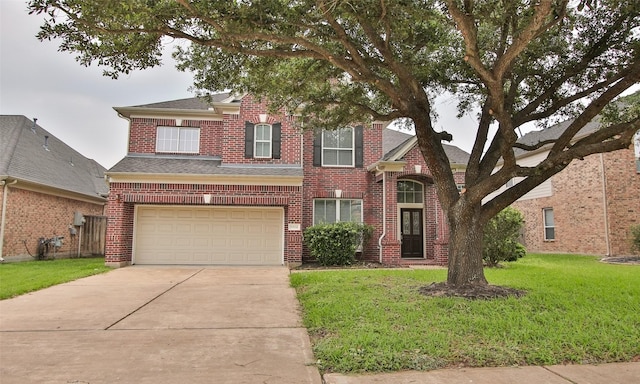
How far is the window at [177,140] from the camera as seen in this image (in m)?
14.6

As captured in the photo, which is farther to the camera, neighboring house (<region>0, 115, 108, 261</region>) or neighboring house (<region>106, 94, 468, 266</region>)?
neighboring house (<region>0, 115, 108, 261</region>)

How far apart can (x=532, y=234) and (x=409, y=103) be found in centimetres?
1653

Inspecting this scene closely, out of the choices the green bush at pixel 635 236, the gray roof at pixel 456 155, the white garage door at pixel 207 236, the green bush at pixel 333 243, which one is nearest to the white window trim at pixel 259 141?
the white garage door at pixel 207 236

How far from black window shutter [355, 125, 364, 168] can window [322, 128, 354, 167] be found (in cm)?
19

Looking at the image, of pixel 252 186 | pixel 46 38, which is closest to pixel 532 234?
pixel 252 186

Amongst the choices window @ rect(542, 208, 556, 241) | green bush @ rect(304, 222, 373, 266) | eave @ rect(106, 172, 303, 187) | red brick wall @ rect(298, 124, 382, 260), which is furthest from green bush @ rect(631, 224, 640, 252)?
eave @ rect(106, 172, 303, 187)

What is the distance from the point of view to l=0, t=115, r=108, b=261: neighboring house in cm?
1389

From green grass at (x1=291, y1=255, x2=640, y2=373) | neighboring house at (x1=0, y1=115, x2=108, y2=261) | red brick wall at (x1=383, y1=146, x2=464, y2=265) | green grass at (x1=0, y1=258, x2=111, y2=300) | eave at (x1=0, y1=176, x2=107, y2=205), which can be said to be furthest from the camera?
neighboring house at (x1=0, y1=115, x2=108, y2=261)

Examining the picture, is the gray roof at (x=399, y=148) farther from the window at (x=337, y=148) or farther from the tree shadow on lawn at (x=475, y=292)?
the tree shadow on lawn at (x=475, y=292)

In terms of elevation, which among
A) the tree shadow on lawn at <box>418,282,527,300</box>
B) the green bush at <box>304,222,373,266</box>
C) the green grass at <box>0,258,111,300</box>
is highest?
the green bush at <box>304,222,373,266</box>

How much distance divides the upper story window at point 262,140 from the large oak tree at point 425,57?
4.30m

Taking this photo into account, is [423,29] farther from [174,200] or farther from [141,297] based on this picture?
[174,200]

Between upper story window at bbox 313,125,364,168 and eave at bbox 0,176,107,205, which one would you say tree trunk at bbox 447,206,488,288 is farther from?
eave at bbox 0,176,107,205

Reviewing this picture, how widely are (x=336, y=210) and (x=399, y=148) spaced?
313 cm
